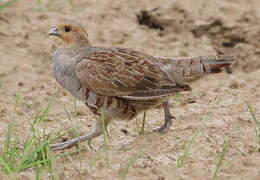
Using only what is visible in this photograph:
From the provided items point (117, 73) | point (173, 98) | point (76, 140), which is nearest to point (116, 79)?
point (117, 73)

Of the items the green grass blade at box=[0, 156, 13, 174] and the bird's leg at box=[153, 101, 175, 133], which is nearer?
the green grass blade at box=[0, 156, 13, 174]

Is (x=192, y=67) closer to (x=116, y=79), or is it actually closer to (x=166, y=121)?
(x=166, y=121)

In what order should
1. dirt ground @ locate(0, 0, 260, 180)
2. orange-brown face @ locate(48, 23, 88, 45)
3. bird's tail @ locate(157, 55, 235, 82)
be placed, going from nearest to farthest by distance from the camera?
dirt ground @ locate(0, 0, 260, 180)
bird's tail @ locate(157, 55, 235, 82)
orange-brown face @ locate(48, 23, 88, 45)

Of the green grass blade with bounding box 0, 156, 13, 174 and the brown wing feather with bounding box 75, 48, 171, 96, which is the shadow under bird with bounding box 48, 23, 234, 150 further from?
the green grass blade with bounding box 0, 156, 13, 174

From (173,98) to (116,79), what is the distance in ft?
4.78

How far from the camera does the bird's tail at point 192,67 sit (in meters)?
5.76

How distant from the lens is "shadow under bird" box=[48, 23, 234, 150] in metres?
5.51

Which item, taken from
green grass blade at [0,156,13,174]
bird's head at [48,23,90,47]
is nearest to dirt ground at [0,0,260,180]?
green grass blade at [0,156,13,174]

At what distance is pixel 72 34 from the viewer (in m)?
5.88

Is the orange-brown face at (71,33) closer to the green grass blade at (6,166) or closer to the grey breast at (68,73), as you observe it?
the grey breast at (68,73)

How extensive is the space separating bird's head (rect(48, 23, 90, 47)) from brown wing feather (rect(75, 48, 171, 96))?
240mm

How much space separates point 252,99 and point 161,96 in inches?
53.3

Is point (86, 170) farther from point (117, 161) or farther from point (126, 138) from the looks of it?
point (126, 138)

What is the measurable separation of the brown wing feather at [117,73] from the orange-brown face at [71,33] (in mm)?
260
